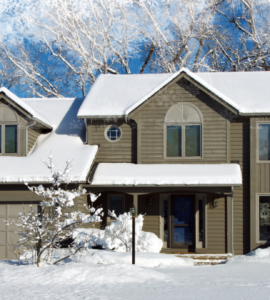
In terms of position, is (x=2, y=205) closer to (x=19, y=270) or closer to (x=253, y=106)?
(x=19, y=270)

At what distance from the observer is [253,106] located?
1265 centimetres

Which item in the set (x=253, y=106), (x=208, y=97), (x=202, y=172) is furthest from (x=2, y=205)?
(x=253, y=106)

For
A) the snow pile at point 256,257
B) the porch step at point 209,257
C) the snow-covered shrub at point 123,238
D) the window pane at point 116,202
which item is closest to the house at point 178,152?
the window pane at point 116,202

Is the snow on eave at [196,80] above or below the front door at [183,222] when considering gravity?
above

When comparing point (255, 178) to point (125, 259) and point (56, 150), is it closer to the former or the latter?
point (125, 259)

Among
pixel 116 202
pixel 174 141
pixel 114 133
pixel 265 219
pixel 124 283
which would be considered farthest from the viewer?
pixel 114 133

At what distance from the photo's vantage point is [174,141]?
12.9 metres

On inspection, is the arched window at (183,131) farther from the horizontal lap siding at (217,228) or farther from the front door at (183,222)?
the horizontal lap siding at (217,228)

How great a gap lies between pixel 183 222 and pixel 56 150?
4546 millimetres

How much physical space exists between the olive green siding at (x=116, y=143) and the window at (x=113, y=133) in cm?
10

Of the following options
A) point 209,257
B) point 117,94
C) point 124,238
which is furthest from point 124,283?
point 117,94

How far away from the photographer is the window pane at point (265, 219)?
12.5 m

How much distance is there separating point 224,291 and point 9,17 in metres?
25.1

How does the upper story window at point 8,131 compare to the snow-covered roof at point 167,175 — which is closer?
the snow-covered roof at point 167,175
